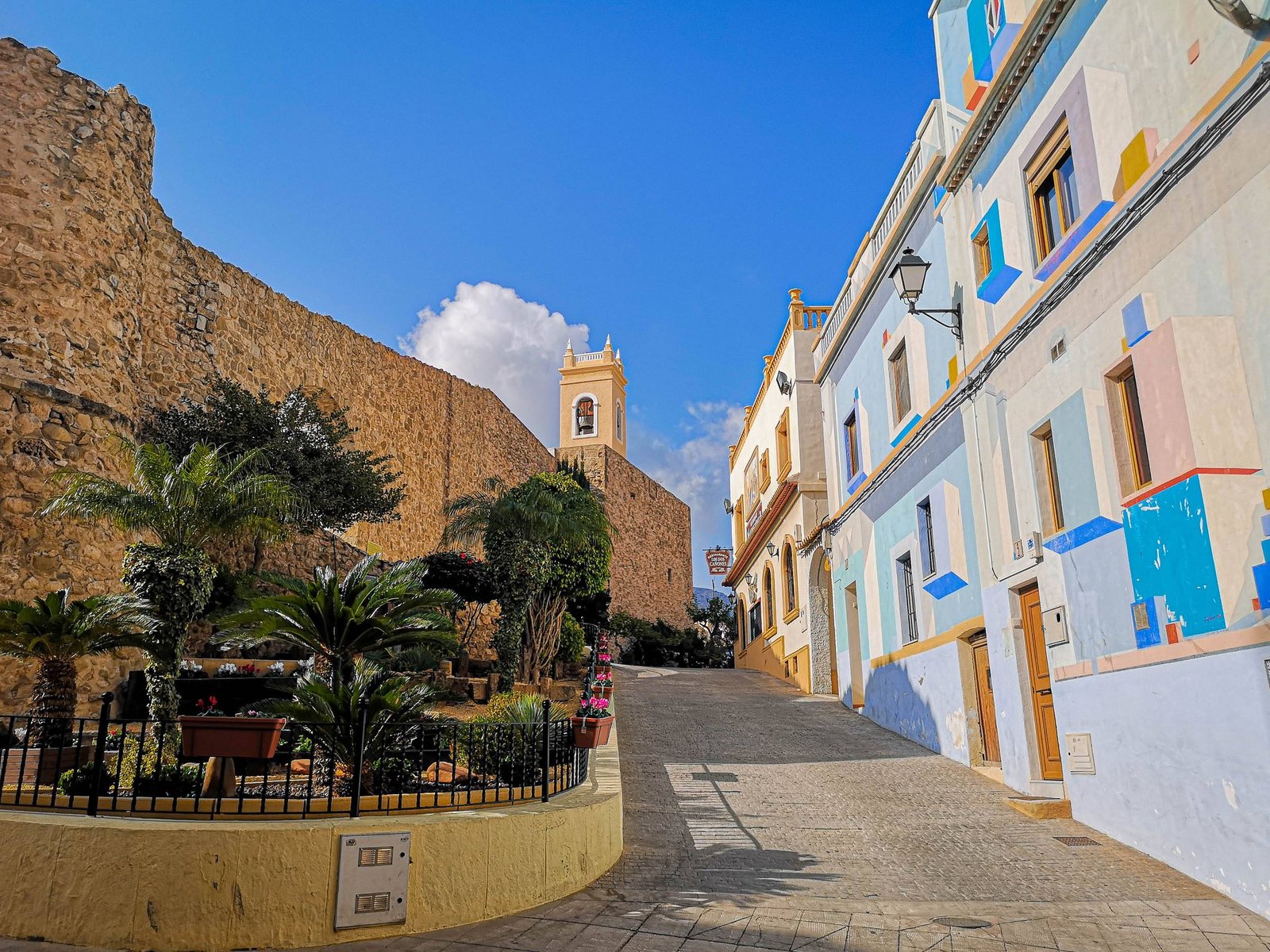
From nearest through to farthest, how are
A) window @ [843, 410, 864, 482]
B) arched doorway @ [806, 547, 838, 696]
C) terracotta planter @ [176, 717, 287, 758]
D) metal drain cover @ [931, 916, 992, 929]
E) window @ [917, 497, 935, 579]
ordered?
1. metal drain cover @ [931, 916, 992, 929]
2. terracotta planter @ [176, 717, 287, 758]
3. window @ [917, 497, 935, 579]
4. window @ [843, 410, 864, 482]
5. arched doorway @ [806, 547, 838, 696]

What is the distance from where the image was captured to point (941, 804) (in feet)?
26.6

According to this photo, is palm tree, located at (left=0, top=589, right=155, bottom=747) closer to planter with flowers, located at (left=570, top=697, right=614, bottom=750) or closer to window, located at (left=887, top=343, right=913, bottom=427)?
planter with flowers, located at (left=570, top=697, right=614, bottom=750)

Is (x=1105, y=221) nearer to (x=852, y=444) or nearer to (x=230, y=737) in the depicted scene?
(x=230, y=737)

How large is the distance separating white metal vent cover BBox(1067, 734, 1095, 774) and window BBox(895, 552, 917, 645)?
4080 mm

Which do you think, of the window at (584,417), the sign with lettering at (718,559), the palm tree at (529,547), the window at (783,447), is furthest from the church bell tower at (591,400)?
the palm tree at (529,547)

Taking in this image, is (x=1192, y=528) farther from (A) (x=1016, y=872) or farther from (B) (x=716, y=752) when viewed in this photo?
(B) (x=716, y=752)

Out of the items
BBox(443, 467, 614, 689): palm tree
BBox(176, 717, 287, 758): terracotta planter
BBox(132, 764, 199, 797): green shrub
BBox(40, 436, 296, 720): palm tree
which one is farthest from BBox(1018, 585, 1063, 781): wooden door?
BBox(443, 467, 614, 689): palm tree

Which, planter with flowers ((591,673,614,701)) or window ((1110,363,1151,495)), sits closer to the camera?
window ((1110,363,1151,495))

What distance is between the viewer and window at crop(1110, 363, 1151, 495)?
22.1 feet

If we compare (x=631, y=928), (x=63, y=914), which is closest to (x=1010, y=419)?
(x=631, y=928)

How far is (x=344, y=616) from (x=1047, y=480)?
639cm

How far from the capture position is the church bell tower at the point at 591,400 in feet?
140

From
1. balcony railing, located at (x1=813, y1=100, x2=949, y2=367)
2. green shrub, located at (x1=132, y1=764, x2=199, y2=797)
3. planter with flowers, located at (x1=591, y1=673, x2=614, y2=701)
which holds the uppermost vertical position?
balcony railing, located at (x1=813, y1=100, x2=949, y2=367)

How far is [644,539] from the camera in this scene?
40250 mm
